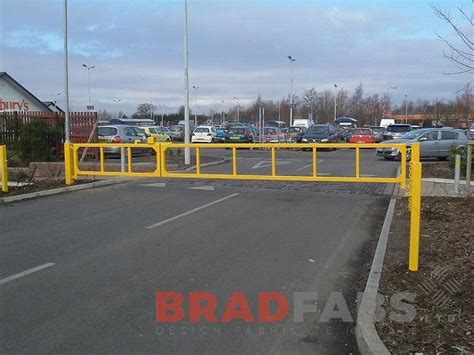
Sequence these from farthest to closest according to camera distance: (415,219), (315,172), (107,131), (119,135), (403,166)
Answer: (107,131) → (119,135) → (315,172) → (403,166) → (415,219)

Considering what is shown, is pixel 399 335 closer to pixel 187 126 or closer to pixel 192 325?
→ pixel 192 325

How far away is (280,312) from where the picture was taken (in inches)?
201

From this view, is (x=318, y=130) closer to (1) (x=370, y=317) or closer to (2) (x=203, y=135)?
(2) (x=203, y=135)

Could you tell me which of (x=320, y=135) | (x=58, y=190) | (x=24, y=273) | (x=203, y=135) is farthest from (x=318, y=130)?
(x=24, y=273)

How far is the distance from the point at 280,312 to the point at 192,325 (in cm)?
92

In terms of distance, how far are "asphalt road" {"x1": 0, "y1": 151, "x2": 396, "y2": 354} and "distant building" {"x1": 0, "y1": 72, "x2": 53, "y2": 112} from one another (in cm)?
2751

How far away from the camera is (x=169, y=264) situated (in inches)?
267

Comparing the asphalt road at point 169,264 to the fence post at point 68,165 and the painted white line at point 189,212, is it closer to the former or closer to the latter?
the painted white line at point 189,212

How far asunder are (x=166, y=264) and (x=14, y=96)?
35.6 m

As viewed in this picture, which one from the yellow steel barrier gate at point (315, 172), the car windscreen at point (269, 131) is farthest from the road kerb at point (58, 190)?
the car windscreen at point (269, 131)

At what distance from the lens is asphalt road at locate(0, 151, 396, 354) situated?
451 cm

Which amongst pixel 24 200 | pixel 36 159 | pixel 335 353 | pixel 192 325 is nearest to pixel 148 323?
pixel 192 325

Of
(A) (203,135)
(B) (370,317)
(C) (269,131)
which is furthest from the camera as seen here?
(C) (269,131)

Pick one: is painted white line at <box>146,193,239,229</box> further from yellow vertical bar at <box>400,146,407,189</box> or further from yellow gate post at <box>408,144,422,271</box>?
yellow gate post at <box>408,144,422,271</box>
